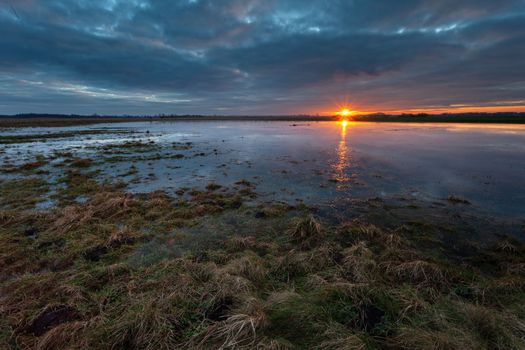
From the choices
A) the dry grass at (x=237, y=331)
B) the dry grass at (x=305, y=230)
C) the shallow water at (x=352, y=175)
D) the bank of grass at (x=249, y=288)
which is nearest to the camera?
the dry grass at (x=237, y=331)

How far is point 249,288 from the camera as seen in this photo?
500 centimetres

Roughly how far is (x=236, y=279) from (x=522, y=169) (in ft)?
78.7

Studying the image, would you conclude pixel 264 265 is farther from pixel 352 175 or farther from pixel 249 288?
pixel 352 175

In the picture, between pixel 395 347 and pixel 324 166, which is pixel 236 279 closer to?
pixel 395 347

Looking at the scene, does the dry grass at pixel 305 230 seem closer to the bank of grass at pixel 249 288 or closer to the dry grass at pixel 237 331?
the bank of grass at pixel 249 288

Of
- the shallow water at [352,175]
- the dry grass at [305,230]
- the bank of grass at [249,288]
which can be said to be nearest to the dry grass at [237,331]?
the bank of grass at [249,288]

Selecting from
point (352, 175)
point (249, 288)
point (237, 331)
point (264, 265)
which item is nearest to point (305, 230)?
point (264, 265)

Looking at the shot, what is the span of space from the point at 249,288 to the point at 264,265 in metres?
1.21

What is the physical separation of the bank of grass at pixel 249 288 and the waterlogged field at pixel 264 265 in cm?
3

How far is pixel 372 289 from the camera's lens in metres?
4.76

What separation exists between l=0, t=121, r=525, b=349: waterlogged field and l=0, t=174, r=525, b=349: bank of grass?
0.03 metres

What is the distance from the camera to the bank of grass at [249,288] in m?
3.77

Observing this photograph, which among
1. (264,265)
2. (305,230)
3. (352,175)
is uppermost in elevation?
(352,175)

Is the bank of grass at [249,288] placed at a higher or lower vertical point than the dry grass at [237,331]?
lower
